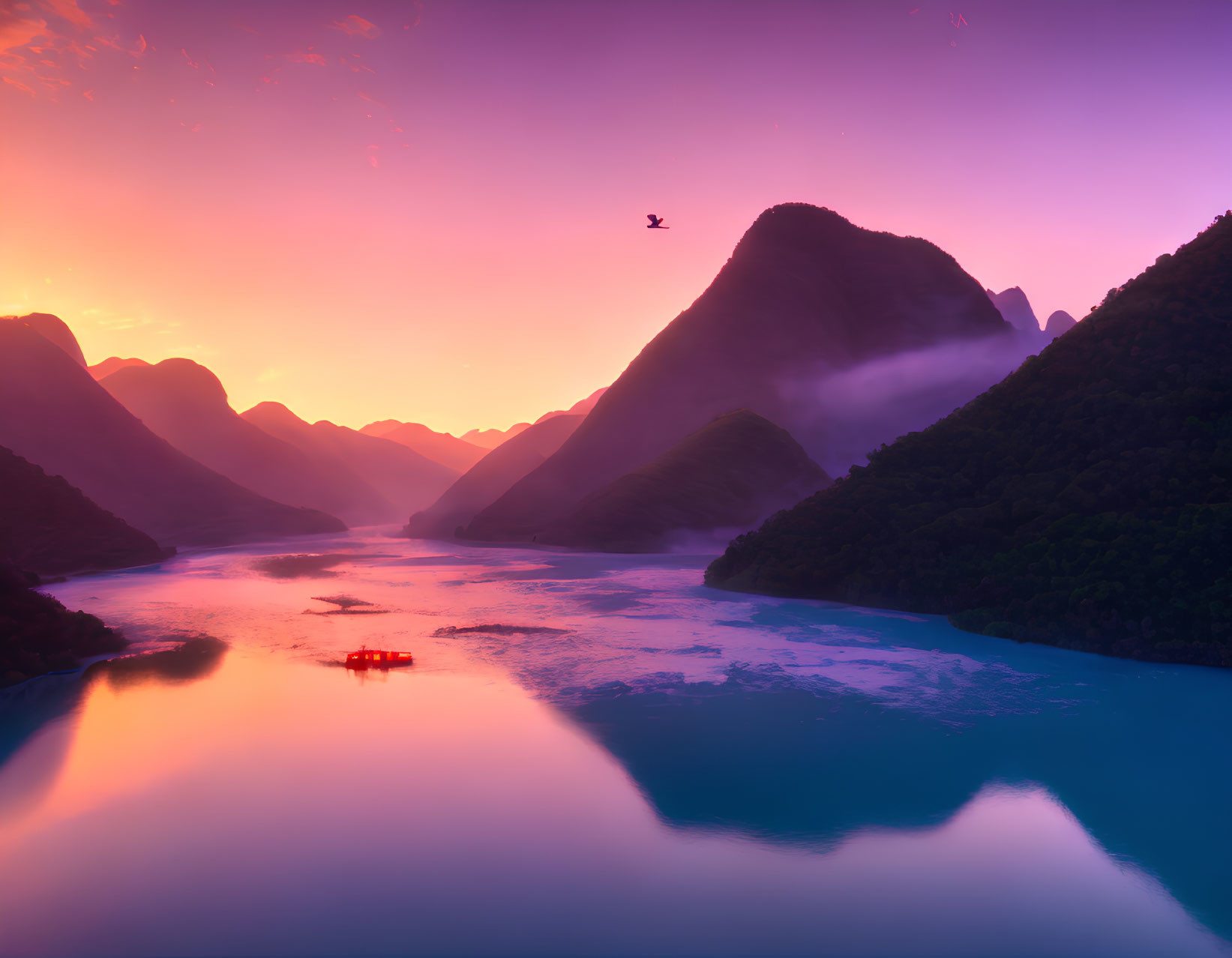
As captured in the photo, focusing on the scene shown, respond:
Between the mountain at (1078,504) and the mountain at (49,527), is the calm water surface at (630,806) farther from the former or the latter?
the mountain at (49,527)

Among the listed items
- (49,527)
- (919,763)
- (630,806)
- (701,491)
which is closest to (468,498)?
(701,491)

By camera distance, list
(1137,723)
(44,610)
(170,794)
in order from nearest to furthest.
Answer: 1. (170,794)
2. (1137,723)
3. (44,610)

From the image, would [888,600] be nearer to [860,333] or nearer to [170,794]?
[170,794]

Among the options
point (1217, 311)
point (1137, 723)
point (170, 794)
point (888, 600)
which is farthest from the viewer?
point (888, 600)

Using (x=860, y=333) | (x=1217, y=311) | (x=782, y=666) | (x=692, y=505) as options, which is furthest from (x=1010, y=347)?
(x=782, y=666)

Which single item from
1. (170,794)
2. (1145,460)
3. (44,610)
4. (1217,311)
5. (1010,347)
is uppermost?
(1010,347)

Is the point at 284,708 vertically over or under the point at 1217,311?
under

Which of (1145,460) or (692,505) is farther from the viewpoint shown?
(692,505)
